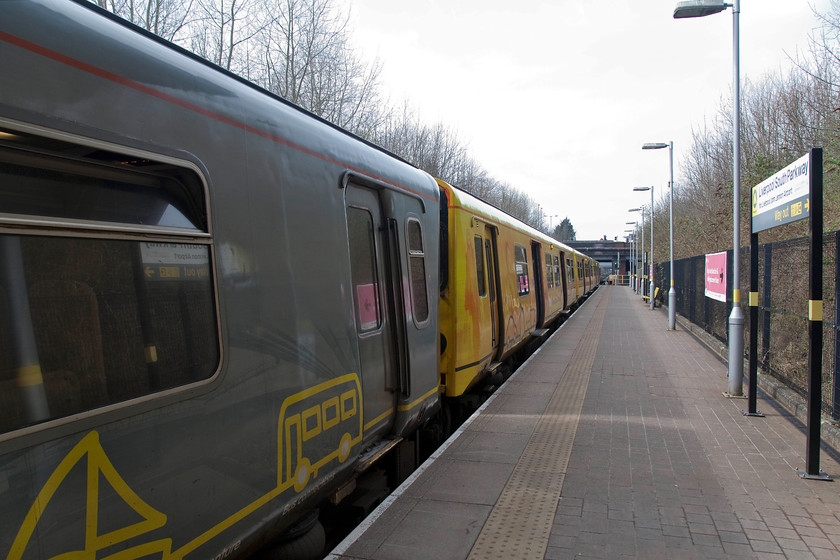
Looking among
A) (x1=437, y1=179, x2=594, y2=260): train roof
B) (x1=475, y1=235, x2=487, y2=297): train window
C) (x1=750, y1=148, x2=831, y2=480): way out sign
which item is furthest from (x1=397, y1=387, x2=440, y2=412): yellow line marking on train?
(x1=750, y1=148, x2=831, y2=480): way out sign

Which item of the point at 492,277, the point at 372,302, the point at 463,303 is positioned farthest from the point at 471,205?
the point at 372,302

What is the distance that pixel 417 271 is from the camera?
5090 mm

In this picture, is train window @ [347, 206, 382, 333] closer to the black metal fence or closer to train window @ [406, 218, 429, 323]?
train window @ [406, 218, 429, 323]

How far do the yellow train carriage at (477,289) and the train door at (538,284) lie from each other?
5.46 feet

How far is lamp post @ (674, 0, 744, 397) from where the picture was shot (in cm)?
746

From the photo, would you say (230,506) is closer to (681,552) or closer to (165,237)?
(165,237)

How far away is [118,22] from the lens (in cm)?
224

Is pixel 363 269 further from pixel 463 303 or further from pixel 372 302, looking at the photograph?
pixel 463 303

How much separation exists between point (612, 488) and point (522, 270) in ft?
20.1

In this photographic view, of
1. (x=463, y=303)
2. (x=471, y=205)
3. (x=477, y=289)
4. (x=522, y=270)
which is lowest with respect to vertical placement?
(x=463, y=303)

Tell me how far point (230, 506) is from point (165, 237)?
1.22 metres

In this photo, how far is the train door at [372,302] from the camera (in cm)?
389

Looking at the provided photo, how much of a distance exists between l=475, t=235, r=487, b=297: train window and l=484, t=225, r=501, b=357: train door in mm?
163

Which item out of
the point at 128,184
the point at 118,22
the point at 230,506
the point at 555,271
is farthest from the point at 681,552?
the point at 555,271
